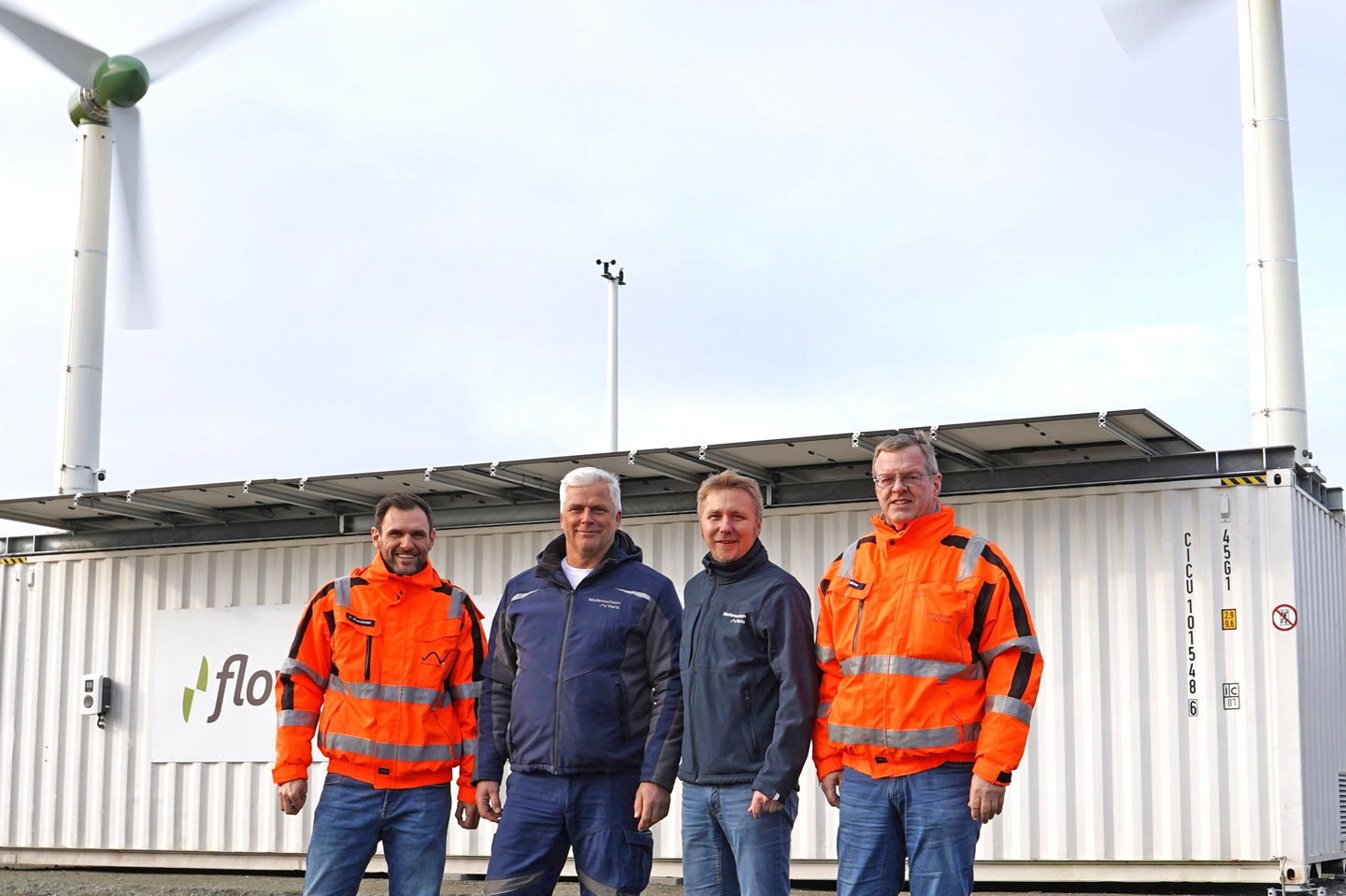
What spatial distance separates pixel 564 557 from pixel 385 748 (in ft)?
3.26

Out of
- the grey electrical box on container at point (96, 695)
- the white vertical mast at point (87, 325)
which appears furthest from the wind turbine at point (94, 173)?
the grey electrical box on container at point (96, 695)

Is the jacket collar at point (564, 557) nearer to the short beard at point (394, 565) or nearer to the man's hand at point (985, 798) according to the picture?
the short beard at point (394, 565)

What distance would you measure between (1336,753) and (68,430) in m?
11.9

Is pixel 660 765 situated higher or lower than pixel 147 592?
lower

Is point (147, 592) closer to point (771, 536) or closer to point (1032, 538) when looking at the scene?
point (771, 536)

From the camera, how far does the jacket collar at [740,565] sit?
5.02m

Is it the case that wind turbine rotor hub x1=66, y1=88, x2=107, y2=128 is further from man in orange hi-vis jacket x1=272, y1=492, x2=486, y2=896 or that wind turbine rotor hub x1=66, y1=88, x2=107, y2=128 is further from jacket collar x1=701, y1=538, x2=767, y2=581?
jacket collar x1=701, y1=538, x2=767, y2=581

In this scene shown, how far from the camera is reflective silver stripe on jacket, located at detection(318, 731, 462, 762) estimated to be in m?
5.53

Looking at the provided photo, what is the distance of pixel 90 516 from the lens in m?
12.5

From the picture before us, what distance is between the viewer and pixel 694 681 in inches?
195

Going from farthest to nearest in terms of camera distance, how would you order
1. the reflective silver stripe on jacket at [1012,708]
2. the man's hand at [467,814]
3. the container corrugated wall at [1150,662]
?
the container corrugated wall at [1150,662] < the man's hand at [467,814] < the reflective silver stripe on jacket at [1012,708]

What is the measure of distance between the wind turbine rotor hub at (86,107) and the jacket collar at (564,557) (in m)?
12.6

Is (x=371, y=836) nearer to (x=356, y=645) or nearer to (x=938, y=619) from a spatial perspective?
(x=356, y=645)

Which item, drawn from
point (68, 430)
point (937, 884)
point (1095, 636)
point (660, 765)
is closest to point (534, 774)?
point (660, 765)
